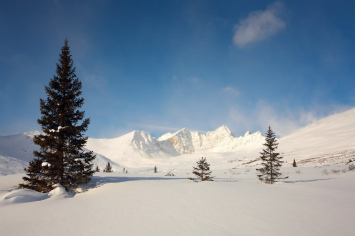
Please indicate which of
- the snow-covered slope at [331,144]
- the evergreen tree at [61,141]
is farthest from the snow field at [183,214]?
the snow-covered slope at [331,144]

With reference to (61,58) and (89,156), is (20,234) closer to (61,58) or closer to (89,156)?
(89,156)

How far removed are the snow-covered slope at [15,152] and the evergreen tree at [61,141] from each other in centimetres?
1455

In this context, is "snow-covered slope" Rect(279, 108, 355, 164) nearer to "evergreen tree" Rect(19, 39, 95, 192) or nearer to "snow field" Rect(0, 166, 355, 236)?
"snow field" Rect(0, 166, 355, 236)

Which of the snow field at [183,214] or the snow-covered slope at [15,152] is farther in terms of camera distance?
the snow-covered slope at [15,152]

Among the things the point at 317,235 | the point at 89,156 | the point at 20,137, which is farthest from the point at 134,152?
the point at 317,235

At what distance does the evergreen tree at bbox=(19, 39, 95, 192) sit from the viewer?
10805 mm

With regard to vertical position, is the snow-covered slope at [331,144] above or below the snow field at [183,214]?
above

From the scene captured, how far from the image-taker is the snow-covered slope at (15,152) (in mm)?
22141

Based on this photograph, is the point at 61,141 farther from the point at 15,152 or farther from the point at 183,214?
the point at 15,152

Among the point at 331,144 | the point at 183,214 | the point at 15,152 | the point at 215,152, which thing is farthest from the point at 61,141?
the point at 215,152

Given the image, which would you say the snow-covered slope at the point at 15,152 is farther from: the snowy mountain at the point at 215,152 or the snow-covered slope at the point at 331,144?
the snow-covered slope at the point at 331,144

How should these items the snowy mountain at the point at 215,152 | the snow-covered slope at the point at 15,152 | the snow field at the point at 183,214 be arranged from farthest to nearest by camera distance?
the snowy mountain at the point at 215,152 < the snow-covered slope at the point at 15,152 < the snow field at the point at 183,214

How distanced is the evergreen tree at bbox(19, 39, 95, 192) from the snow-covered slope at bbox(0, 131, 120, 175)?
1455cm

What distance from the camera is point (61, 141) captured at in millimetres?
11414
